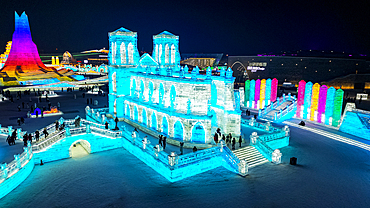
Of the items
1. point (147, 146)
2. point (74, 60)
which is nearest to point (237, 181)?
point (147, 146)

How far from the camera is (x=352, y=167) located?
2398cm

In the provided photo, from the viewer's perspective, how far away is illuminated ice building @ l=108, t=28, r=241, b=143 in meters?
26.1

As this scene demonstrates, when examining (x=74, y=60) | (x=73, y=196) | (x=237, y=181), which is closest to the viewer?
(x=73, y=196)

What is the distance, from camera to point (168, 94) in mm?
28188

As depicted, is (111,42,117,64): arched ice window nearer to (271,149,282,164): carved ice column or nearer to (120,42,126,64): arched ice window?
(120,42,126,64): arched ice window

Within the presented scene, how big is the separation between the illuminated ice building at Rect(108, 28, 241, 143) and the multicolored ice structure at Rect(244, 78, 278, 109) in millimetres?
15854

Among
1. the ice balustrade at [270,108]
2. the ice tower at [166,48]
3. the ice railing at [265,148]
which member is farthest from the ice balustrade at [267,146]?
the ice tower at [166,48]

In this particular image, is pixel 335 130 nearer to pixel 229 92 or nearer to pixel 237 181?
pixel 229 92

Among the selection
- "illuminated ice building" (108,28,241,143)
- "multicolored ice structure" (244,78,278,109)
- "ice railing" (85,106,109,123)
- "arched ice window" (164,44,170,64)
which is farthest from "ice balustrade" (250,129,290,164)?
"ice railing" (85,106,109,123)

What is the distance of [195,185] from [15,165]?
44.8ft

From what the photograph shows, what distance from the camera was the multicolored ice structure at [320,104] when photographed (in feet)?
113

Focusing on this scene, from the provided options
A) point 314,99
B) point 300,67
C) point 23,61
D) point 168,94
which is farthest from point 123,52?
point 23,61

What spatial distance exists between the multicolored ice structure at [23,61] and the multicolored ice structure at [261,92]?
58.2m

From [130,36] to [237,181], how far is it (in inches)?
928
